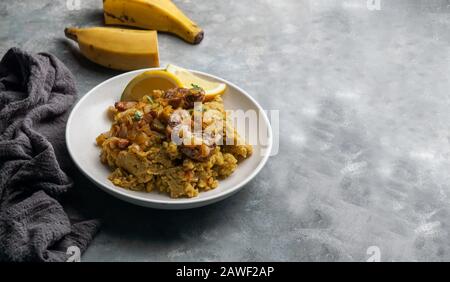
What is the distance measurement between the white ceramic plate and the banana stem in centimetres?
50

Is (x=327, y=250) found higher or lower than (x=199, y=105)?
lower

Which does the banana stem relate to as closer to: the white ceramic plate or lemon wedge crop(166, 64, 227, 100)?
the white ceramic plate

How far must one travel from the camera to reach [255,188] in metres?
2.00

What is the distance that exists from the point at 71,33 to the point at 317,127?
1.15 m

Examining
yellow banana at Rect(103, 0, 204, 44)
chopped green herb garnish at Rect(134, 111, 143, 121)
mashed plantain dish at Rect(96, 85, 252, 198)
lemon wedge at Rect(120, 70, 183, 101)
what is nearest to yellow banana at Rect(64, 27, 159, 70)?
yellow banana at Rect(103, 0, 204, 44)

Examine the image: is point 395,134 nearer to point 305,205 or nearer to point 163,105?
point 305,205

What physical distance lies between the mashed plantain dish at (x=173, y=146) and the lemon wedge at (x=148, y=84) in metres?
0.16

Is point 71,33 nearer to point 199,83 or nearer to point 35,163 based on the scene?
point 199,83

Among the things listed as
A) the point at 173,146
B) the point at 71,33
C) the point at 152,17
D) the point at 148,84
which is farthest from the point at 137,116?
the point at 152,17

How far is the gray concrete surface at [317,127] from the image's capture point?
181 centimetres

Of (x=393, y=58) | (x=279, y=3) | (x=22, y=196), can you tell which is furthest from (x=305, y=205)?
(x=279, y=3)

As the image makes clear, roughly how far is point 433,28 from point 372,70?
0.56 metres

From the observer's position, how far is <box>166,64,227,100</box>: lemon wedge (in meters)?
2.16

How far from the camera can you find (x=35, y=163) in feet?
5.93
